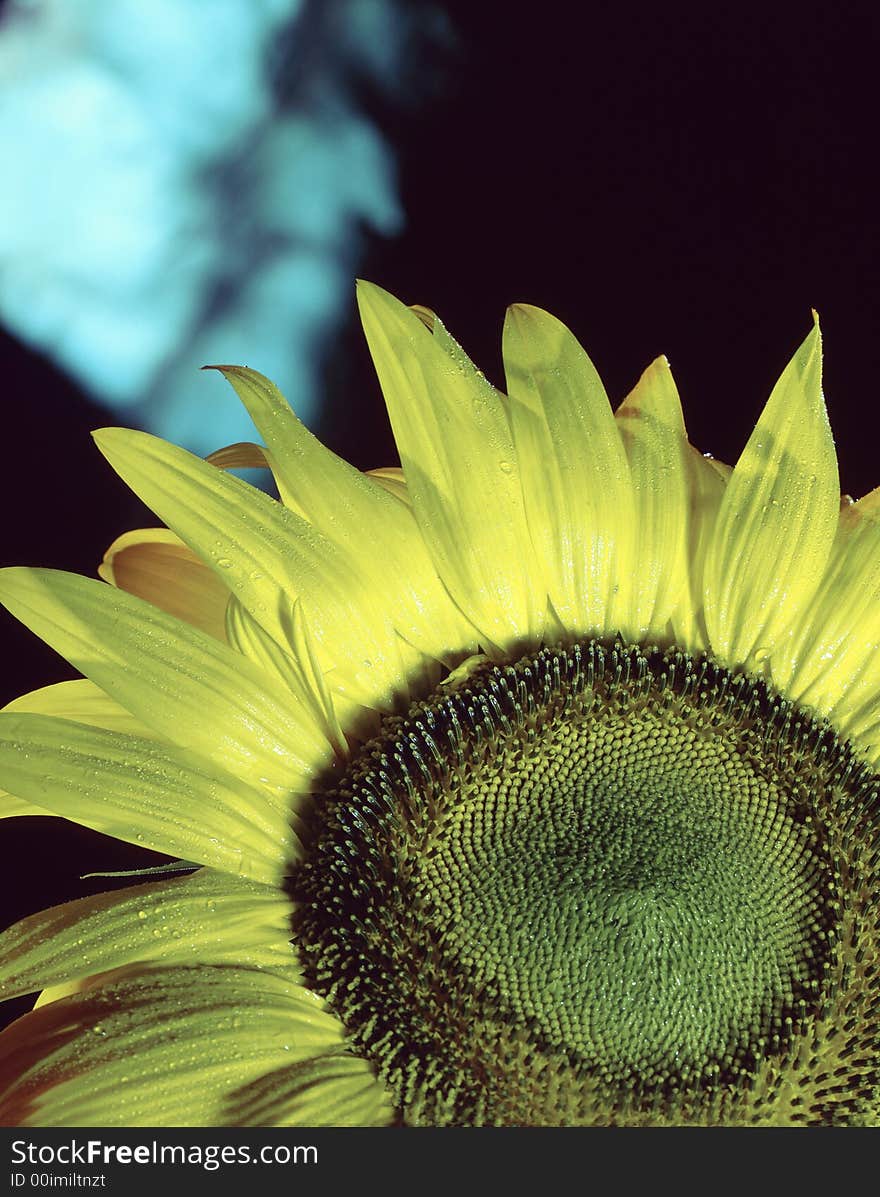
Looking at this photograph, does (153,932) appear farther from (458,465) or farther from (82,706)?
(458,465)

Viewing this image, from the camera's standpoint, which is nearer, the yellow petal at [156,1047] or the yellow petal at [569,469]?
the yellow petal at [156,1047]

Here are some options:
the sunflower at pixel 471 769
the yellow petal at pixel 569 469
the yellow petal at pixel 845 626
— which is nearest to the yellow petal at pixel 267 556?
the sunflower at pixel 471 769

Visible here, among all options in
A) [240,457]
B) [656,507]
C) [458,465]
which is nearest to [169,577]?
[240,457]

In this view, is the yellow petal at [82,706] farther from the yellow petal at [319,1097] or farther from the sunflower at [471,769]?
the yellow petal at [319,1097]

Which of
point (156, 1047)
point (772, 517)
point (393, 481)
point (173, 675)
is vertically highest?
point (772, 517)

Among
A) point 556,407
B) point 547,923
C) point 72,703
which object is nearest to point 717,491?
point 556,407

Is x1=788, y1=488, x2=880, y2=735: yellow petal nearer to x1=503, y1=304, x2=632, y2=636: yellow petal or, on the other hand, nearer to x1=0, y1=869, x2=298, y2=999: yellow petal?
x1=503, y1=304, x2=632, y2=636: yellow petal

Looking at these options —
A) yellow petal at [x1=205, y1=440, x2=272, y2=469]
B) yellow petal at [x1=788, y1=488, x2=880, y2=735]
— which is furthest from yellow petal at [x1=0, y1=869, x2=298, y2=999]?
yellow petal at [x1=788, y1=488, x2=880, y2=735]
